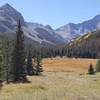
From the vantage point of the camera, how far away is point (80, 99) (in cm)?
2047

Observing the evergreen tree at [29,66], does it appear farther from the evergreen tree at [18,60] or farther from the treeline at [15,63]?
the evergreen tree at [18,60]

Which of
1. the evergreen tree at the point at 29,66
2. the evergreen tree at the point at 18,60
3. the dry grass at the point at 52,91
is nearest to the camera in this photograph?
the dry grass at the point at 52,91

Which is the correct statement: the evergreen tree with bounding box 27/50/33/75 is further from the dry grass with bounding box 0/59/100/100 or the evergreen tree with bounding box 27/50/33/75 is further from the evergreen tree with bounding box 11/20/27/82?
the dry grass with bounding box 0/59/100/100

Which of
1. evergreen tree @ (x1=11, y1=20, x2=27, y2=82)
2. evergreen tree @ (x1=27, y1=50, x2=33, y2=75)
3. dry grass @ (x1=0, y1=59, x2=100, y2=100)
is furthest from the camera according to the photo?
evergreen tree @ (x1=27, y1=50, x2=33, y2=75)

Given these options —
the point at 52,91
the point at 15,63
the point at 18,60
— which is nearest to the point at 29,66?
the point at 18,60

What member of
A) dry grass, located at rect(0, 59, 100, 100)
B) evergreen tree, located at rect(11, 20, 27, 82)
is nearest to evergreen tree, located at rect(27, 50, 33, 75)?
evergreen tree, located at rect(11, 20, 27, 82)

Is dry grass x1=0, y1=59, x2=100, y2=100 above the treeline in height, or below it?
below

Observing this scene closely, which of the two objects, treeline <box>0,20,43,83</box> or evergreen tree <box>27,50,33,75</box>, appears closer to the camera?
treeline <box>0,20,43,83</box>

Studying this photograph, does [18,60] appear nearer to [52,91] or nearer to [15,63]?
[15,63]

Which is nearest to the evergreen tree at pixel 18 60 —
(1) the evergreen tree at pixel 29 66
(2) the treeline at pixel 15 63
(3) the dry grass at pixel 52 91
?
(2) the treeline at pixel 15 63

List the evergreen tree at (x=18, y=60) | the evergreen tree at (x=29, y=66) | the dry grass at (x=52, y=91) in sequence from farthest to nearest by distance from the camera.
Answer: the evergreen tree at (x=29, y=66) < the evergreen tree at (x=18, y=60) < the dry grass at (x=52, y=91)

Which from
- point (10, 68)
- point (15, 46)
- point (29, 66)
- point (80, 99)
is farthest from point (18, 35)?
point (80, 99)

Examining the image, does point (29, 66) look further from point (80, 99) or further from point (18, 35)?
point (80, 99)

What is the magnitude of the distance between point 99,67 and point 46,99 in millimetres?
88499
